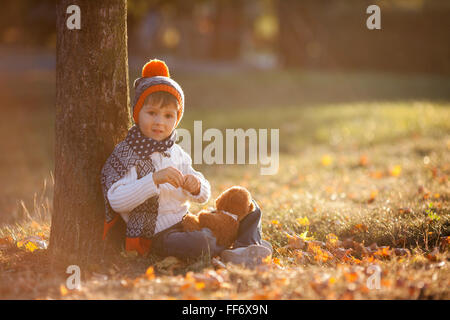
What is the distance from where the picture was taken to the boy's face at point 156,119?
3.69 meters

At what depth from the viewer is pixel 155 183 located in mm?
3590

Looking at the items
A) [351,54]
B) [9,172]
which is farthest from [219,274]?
[351,54]

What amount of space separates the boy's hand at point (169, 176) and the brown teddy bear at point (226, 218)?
0.46 m

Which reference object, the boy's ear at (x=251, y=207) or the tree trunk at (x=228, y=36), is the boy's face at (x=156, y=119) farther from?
the tree trunk at (x=228, y=36)

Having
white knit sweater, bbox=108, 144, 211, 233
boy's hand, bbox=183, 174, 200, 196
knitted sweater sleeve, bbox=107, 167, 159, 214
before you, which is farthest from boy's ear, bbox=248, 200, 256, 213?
knitted sweater sleeve, bbox=107, 167, 159, 214

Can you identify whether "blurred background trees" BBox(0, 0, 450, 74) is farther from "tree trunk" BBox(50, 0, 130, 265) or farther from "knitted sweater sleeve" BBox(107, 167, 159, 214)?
"knitted sweater sleeve" BBox(107, 167, 159, 214)

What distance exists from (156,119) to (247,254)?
1.23m

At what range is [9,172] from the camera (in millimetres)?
9008

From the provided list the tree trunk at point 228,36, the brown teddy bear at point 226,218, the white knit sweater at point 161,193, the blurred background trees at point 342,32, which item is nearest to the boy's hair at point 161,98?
the white knit sweater at point 161,193

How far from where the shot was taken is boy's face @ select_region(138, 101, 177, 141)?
145 inches

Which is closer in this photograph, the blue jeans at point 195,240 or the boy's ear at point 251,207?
the blue jeans at point 195,240

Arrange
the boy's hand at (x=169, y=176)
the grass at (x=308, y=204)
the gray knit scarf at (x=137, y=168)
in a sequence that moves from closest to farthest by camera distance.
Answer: the grass at (x=308, y=204) → the boy's hand at (x=169, y=176) → the gray knit scarf at (x=137, y=168)

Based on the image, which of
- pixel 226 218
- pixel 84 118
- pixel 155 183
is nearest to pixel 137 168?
pixel 155 183

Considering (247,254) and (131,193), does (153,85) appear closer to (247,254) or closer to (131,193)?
(131,193)
